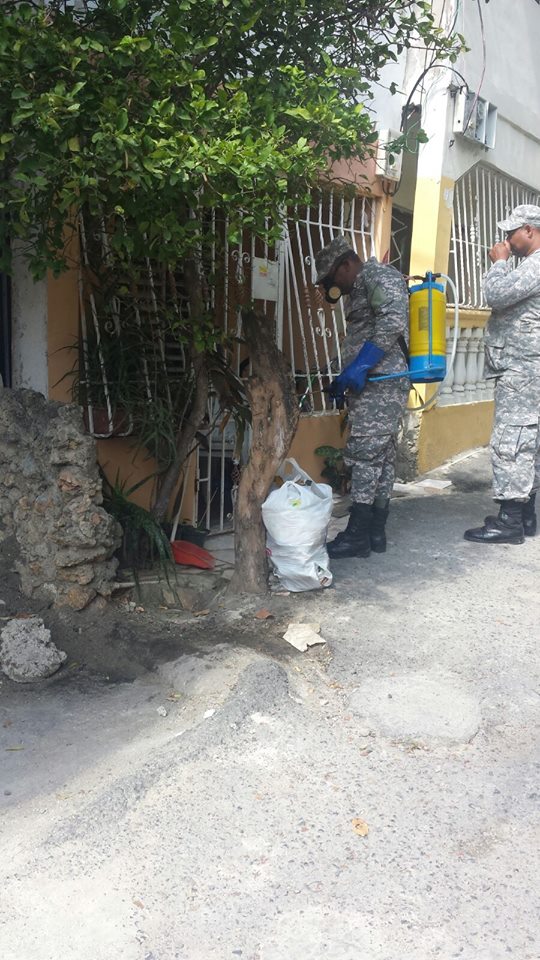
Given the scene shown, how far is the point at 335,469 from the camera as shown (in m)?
6.68

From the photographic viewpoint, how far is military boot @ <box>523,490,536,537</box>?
5801 mm

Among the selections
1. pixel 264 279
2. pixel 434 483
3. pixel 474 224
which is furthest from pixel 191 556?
pixel 474 224

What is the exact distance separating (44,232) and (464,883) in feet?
9.28

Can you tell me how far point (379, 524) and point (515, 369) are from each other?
131 cm

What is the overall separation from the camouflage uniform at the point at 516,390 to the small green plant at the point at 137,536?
224cm

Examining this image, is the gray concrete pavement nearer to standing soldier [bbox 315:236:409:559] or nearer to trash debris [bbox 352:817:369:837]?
trash debris [bbox 352:817:369:837]

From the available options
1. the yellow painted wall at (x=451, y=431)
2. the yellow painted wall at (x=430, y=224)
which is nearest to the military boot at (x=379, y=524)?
the yellow painted wall at (x=451, y=431)

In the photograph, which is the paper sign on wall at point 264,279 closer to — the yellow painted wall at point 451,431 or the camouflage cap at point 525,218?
the camouflage cap at point 525,218

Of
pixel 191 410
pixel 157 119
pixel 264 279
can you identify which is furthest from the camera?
pixel 264 279

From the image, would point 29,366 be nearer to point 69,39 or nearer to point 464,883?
point 69,39

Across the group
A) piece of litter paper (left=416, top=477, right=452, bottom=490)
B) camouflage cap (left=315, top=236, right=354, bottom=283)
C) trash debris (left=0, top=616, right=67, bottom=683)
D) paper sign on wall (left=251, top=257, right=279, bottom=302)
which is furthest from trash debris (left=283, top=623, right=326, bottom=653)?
piece of litter paper (left=416, top=477, right=452, bottom=490)

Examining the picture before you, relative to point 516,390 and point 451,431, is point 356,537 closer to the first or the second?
point 516,390

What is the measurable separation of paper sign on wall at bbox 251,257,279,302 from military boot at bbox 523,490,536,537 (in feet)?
7.07

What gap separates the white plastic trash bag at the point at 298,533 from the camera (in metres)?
4.37
